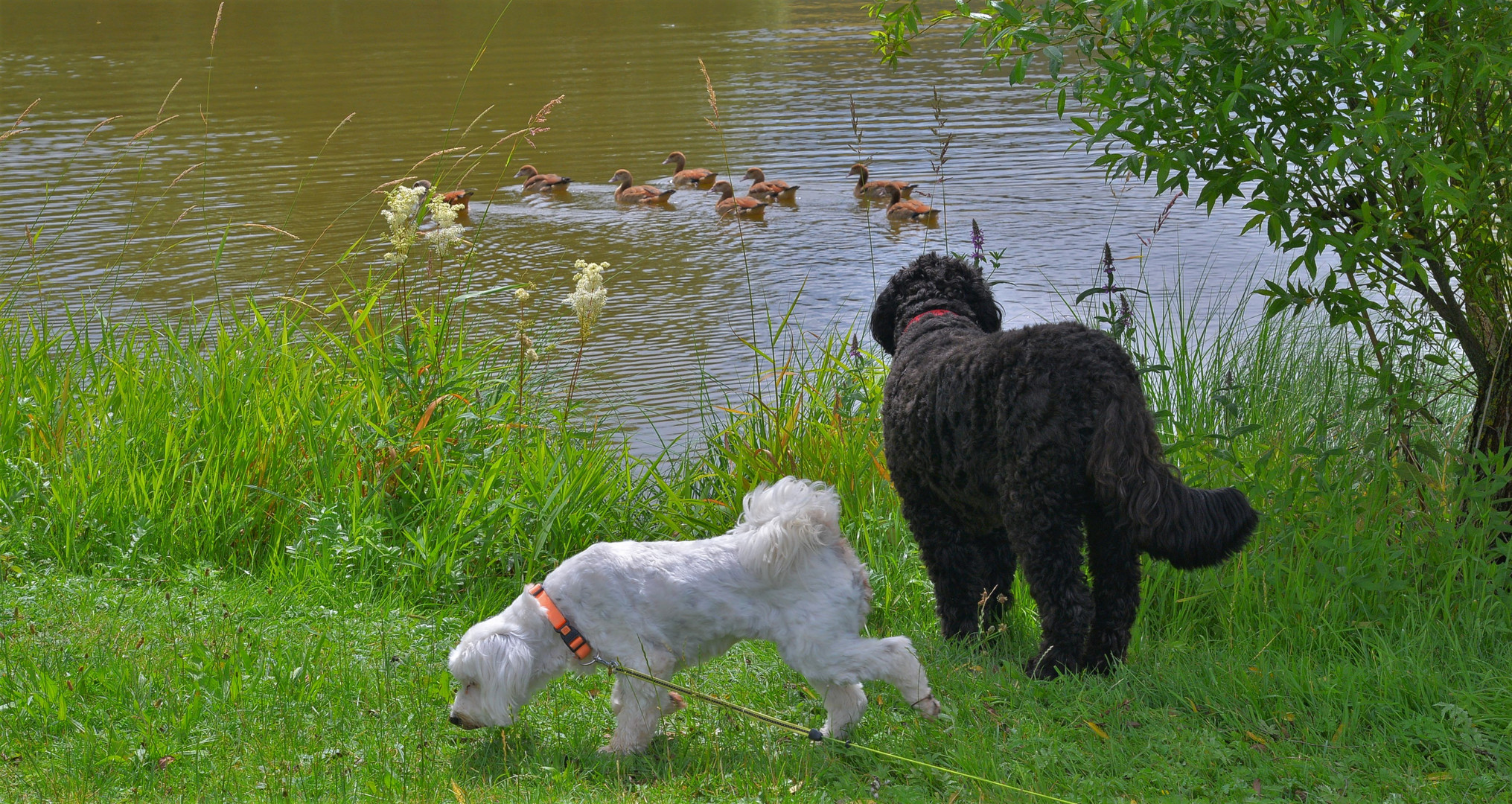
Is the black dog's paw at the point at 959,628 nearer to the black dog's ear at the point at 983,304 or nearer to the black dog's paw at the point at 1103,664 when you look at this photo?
the black dog's paw at the point at 1103,664

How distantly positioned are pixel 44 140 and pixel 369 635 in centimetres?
1295

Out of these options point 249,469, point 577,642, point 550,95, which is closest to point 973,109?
point 550,95

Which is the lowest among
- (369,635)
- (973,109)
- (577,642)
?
(369,635)

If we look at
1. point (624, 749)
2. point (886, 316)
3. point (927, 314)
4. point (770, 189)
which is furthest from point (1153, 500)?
point (770, 189)

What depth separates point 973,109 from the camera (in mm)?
16031

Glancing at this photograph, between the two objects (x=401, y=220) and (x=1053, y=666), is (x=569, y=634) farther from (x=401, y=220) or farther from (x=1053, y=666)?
(x=401, y=220)

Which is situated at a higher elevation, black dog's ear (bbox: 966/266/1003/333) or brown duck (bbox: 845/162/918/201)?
black dog's ear (bbox: 966/266/1003/333)

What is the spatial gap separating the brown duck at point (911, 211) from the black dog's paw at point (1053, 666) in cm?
776

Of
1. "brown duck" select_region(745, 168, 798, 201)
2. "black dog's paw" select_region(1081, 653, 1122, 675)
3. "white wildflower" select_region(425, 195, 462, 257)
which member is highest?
"white wildflower" select_region(425, 195, 462, 257)

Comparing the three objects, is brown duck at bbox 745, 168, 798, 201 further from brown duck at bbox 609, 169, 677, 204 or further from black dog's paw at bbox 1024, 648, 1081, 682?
black dog's paw at bbox 1024, 648, 1081, 682

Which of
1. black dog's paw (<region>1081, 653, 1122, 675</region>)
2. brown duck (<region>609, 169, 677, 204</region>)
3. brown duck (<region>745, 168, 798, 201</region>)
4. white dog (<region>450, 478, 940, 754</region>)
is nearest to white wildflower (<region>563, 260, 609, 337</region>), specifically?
white dog (<region>450, 478, 940, 754</region>)

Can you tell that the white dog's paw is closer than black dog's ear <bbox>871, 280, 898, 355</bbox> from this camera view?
Yes

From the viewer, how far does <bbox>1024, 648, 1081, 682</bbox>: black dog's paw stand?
4.09m

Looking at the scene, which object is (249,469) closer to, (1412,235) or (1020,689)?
(1020,689)
